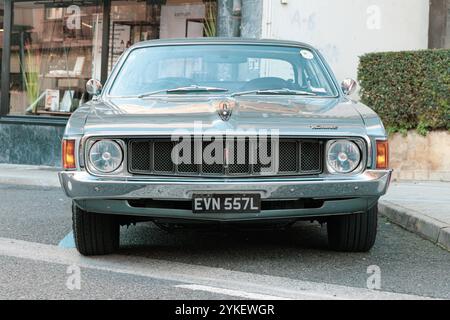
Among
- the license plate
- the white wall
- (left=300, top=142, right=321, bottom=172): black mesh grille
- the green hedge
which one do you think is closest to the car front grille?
(left=300, top=142, right=321, bottom=172): black mesh grille

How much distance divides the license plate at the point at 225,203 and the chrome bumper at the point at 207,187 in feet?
0.13

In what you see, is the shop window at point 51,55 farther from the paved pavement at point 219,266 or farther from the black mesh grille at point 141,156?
the black mesh grille at point 141,156

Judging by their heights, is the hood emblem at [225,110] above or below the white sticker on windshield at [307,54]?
below

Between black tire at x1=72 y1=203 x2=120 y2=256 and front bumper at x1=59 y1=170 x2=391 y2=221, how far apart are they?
260 mm

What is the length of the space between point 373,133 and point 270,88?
1.19 metres

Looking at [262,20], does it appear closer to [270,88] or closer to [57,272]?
[270,88]

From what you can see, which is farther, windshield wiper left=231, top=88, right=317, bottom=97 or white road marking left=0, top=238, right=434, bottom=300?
windshield wiper left=231, top=88, right=317, bottom=97

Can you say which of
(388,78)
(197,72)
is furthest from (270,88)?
(388,78)

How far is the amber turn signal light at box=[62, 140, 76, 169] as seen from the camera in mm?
5016

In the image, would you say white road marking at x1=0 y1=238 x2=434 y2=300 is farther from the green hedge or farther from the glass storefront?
the glass storefront

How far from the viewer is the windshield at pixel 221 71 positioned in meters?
5.96

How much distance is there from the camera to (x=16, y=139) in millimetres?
13609

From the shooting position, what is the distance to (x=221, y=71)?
241 inches

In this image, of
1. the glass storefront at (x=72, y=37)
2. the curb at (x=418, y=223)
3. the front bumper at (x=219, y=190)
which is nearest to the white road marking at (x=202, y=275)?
the front bumper at (x=219, y=190)
